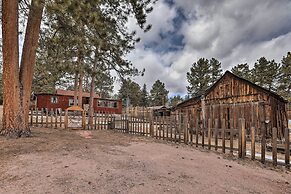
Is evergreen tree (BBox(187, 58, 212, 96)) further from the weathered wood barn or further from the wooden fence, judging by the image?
the wooden fence

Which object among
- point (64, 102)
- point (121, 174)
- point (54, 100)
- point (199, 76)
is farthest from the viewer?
point (199, 76)

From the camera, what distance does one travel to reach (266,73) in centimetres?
3975

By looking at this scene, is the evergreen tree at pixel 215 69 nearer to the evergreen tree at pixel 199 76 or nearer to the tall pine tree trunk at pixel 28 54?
the evergreen tree at pixel 199 76

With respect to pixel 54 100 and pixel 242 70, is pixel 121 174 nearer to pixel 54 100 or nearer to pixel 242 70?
pixel 54 100

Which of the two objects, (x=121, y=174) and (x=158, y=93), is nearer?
(x=121, y=174)

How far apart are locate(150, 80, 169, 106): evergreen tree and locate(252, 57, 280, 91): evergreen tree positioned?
91.2 ft

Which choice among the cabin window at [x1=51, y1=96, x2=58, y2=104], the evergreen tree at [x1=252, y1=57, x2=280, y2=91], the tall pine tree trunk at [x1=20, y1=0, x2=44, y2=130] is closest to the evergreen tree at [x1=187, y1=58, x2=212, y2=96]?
the evergreen tree at [x1=252, y1=57, x2=280, y2=91]

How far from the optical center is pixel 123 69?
40.9 feet

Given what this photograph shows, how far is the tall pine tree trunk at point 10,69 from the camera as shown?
23.4 ft

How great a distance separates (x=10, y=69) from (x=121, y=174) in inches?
232

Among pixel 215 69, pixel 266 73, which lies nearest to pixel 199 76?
pixel 215 69

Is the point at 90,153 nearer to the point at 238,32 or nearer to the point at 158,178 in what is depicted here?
the point at 158,178

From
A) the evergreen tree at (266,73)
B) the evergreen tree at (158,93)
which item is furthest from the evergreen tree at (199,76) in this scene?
the evergreen tree at (158,93)

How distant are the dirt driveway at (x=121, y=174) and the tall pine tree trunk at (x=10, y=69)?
6.13 ft
